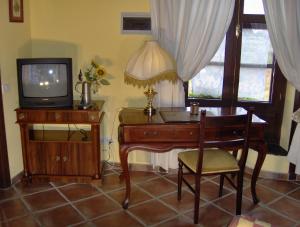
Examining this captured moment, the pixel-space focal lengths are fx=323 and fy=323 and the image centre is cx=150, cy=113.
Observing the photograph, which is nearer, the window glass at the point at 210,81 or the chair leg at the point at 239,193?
the chair leg at the point at 239,193

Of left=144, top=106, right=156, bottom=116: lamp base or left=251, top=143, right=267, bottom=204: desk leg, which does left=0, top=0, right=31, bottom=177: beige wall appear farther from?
left=251, top=143, right=267, bottom=204: desk leg

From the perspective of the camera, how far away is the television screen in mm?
3072

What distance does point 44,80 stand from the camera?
10.2ft

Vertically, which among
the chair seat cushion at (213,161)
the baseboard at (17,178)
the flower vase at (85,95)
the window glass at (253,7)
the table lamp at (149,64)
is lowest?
the baseboard at (17,178)

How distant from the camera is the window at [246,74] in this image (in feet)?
11.2

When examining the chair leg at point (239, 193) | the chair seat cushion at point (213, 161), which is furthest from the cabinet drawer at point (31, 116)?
the chair leg at point (239, 193)

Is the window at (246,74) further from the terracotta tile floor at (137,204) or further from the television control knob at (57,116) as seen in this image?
the television control knob at (57,116)

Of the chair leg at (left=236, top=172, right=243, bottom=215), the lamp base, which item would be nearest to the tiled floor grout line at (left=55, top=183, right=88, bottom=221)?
the lamp base

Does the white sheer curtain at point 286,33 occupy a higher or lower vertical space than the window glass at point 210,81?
higher

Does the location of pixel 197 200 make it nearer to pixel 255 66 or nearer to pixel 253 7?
pixel 255 66

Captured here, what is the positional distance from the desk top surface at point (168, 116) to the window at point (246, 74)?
477mm

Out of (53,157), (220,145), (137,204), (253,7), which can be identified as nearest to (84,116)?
(53,157)

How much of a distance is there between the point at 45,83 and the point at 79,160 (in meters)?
0.84

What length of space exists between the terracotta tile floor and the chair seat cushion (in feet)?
1.45
